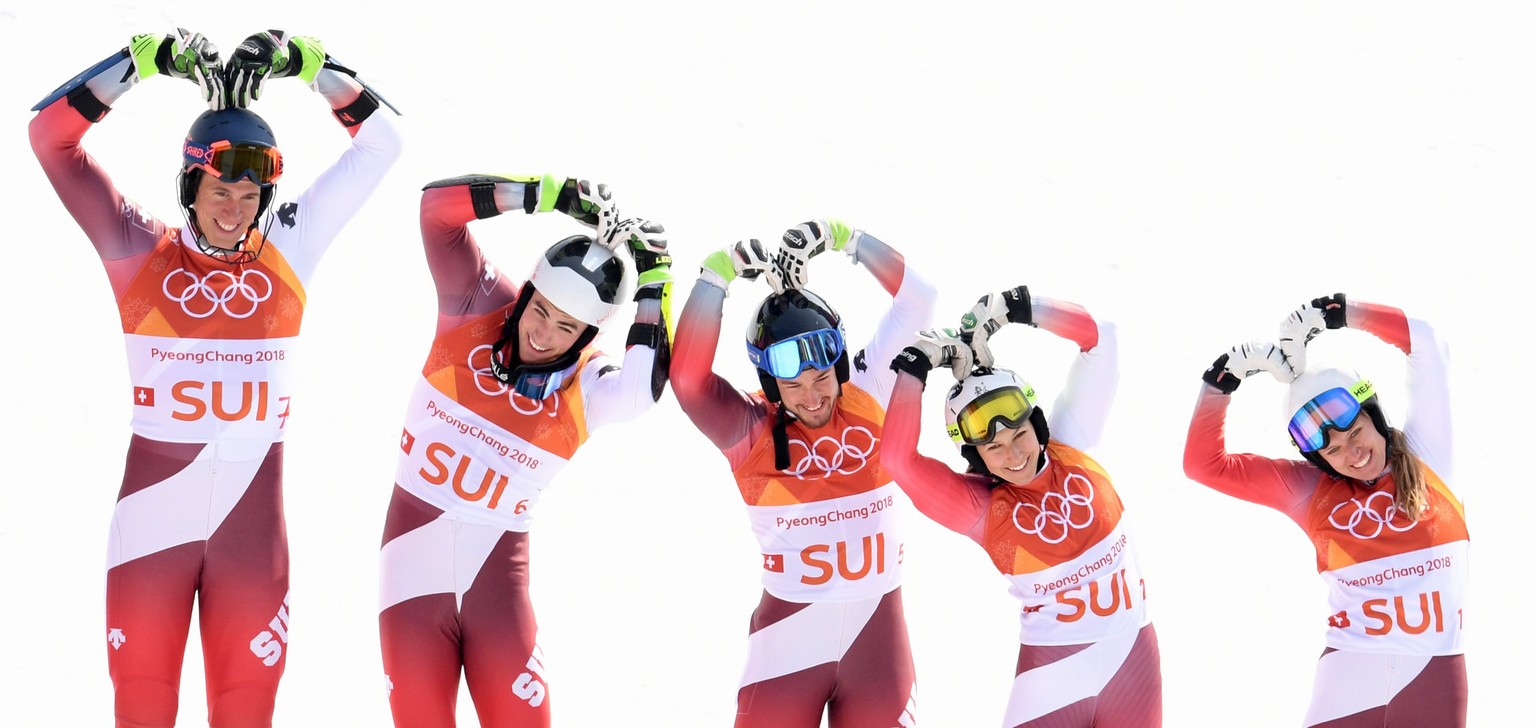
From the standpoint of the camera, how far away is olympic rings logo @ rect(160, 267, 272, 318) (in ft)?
21.4

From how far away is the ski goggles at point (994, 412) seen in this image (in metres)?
6.36

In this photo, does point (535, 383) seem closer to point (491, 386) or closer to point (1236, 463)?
point (491, 386)

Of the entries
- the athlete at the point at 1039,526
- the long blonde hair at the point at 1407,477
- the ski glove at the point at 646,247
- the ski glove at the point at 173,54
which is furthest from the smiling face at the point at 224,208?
the long blonde hair at the point at 1407,477

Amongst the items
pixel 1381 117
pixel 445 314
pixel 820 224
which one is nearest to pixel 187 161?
pixel 445 314

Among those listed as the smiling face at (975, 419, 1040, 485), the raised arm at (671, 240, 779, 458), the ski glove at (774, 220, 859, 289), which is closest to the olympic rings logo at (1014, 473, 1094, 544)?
the smiling face at (975, 419, 1040, 485)

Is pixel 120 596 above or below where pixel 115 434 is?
below

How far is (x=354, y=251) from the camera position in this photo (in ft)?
30.1

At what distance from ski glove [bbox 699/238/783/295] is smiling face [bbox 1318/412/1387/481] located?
2270 millimetres

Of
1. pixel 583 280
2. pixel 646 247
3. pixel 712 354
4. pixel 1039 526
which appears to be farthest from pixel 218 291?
pixel 1039 526

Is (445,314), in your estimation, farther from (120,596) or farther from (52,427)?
(52,427)

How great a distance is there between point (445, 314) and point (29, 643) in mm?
2867

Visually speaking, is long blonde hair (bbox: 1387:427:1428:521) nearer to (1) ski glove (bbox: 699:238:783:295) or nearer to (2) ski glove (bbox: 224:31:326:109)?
(1) ski glove (bbox: 699:238:783:295)

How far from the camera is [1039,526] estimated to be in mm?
6426

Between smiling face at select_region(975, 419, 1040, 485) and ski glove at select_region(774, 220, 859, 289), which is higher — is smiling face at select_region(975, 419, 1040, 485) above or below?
below
